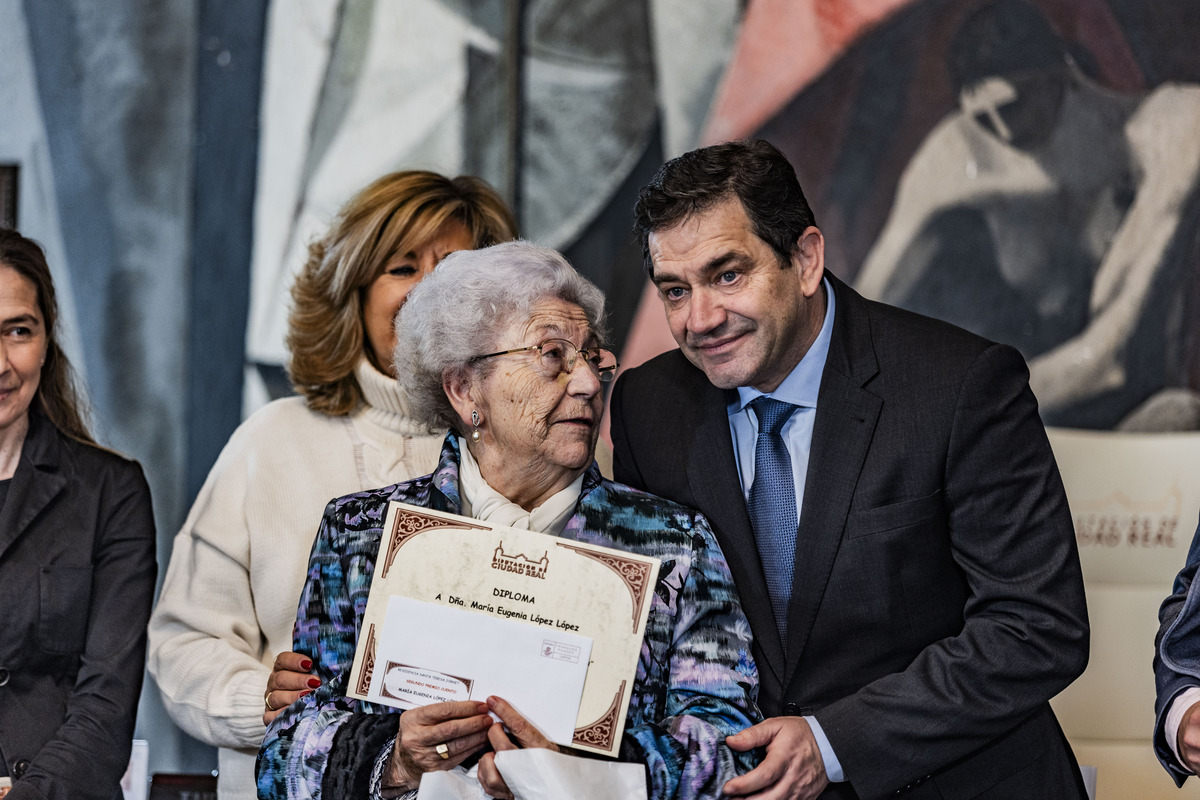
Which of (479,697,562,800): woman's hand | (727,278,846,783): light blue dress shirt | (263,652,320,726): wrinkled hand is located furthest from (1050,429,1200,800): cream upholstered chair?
(263,652,320,726): wrinkled hand

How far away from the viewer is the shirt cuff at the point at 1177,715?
2111 mm

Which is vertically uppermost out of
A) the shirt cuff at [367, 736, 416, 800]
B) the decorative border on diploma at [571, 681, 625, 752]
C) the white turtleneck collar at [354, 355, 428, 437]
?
the white turtleneck collar at [354, 355, 428, 437]

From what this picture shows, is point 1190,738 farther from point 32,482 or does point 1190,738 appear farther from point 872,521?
point 32,482

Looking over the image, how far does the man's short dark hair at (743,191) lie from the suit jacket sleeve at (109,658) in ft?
4.91

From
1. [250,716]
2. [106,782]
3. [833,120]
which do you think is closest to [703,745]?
[250,716]

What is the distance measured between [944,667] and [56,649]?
196 centimetres

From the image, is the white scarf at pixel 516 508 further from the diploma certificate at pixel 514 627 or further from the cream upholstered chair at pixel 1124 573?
the cream upholstered chair at pixel 1124 573

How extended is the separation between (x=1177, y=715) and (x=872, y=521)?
2.14 feet

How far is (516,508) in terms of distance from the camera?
2.26 m

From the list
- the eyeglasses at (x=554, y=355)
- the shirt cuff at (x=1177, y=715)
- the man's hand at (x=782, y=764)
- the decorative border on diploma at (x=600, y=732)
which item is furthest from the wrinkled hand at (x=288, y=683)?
the shirt cuff at (x=1177, y=715)

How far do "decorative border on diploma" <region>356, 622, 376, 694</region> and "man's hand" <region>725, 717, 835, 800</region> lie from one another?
2.12ft

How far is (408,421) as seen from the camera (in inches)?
117

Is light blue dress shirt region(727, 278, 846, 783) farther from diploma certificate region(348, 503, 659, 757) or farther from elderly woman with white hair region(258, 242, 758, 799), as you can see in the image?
diploma certificate region(348, 503, 659, 757)

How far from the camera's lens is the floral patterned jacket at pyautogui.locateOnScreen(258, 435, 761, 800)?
A: 2035 mm
